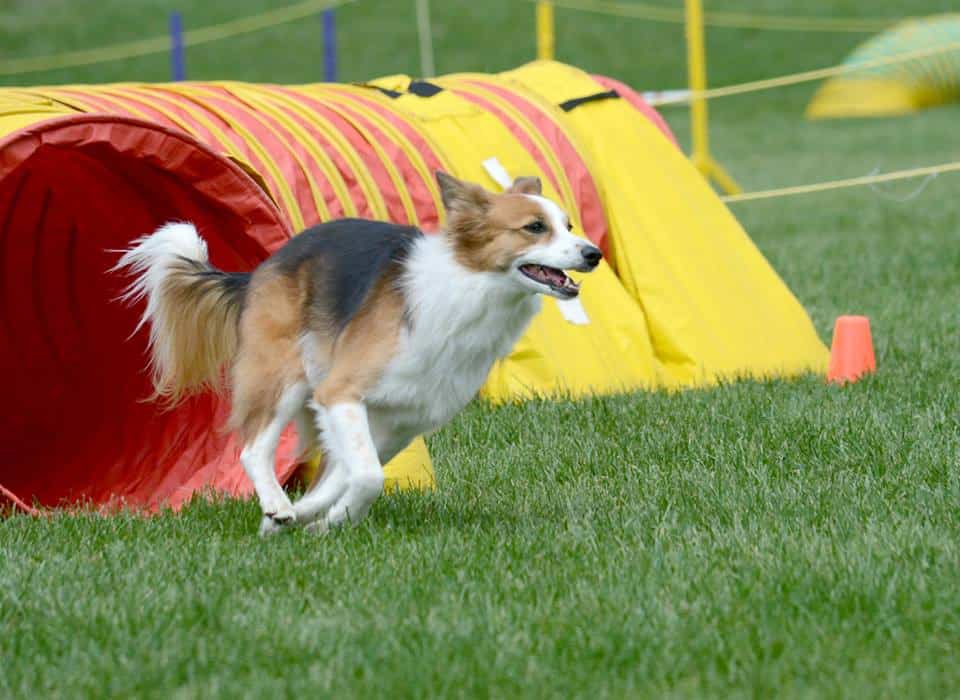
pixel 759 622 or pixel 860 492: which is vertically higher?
pixel 759 622

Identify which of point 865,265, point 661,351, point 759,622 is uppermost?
point 759,622

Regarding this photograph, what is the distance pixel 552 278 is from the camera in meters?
4.79

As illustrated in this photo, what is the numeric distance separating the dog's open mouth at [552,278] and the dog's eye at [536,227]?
0.11m

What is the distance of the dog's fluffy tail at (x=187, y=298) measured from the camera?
544 cm

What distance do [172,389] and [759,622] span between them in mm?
2645

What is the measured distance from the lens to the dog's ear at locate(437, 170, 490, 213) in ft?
16.2

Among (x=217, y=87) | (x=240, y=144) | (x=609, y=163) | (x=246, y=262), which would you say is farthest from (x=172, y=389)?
(x=609, y=163)

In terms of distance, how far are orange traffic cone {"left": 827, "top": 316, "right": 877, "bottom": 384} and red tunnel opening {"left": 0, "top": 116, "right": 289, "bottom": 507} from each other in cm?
293

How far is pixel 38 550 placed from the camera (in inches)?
187

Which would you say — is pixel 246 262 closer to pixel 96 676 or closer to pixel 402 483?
pixel 402 483

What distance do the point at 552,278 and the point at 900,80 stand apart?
22.8 meters

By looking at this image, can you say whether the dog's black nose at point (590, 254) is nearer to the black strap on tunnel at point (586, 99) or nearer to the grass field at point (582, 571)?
the grass field at point (582, 571)

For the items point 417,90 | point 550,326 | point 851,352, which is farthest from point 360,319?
point 417,90

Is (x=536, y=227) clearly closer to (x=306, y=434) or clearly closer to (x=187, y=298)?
(x=306, y=434)
